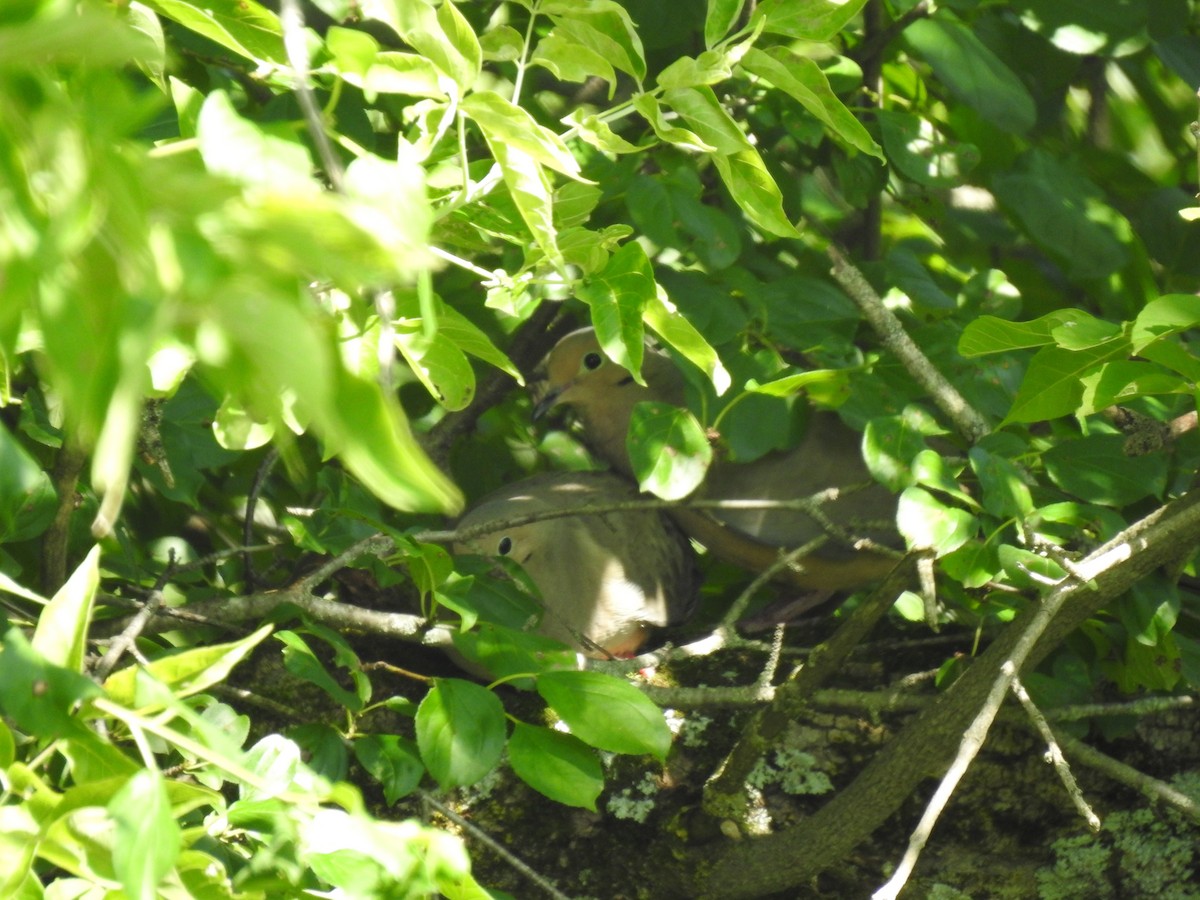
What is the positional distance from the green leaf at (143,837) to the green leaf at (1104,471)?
99 cm

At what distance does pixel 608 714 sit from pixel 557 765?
8 cm

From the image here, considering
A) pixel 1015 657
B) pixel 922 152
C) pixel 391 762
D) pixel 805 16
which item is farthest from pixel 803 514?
pixel 805 16

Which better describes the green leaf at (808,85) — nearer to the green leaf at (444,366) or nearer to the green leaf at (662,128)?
the green leaf at (662,128)

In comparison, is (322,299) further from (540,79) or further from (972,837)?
(540,79)

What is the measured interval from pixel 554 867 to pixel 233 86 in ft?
3.26

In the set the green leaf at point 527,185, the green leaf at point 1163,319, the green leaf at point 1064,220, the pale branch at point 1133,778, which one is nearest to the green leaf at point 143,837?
the green leaf at point 527,185

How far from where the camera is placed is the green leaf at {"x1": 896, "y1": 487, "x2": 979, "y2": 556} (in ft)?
3.54

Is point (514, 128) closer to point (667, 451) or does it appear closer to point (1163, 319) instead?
point (1163, 319)

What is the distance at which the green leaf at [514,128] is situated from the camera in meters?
0.67

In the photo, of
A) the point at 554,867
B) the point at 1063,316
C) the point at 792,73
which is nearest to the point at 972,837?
the point at 554,867

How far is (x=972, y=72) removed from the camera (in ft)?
4.96

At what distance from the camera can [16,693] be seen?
0.58 meters

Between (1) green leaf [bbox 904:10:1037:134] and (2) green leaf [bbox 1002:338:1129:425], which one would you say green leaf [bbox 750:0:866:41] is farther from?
(1) green leaf [bbox 904:10:1037:134]

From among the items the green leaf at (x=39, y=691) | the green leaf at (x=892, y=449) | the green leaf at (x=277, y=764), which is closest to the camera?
the green leaf at (x=39, y=691)
